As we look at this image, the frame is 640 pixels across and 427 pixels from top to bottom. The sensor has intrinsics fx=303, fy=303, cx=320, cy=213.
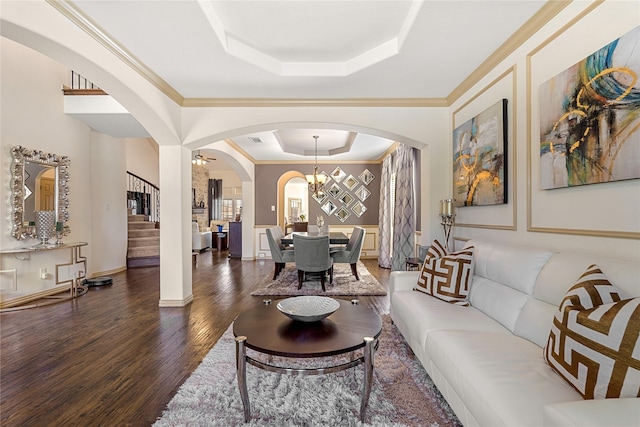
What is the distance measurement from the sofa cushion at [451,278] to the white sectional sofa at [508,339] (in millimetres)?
70

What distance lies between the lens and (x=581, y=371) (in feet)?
3.77

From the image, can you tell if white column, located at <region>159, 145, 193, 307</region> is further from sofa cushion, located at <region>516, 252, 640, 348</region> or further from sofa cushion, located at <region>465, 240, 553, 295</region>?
sofa cushion, located at <region>516, 252, 640, 348</region>

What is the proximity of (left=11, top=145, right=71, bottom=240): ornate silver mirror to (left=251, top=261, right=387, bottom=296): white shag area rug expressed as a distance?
125 inches

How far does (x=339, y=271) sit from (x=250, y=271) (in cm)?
180

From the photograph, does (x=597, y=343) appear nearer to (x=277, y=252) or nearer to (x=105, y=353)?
(x=105, y=353)

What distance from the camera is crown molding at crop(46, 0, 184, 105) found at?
212 centimetres

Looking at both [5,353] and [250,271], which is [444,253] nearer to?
[5,353]

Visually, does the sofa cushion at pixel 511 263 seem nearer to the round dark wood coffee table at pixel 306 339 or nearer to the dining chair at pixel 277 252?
the round dark wood coffee table at pixel 306 339

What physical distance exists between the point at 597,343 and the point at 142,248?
24.0ft

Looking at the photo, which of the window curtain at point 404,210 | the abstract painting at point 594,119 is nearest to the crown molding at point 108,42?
the abstract painting at point 594,119

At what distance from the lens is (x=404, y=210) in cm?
543

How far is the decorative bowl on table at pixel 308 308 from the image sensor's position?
1.91 metres

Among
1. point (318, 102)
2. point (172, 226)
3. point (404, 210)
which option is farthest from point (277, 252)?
point (318, 102)

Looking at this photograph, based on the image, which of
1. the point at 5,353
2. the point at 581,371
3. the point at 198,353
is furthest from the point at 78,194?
the point at 581,371
